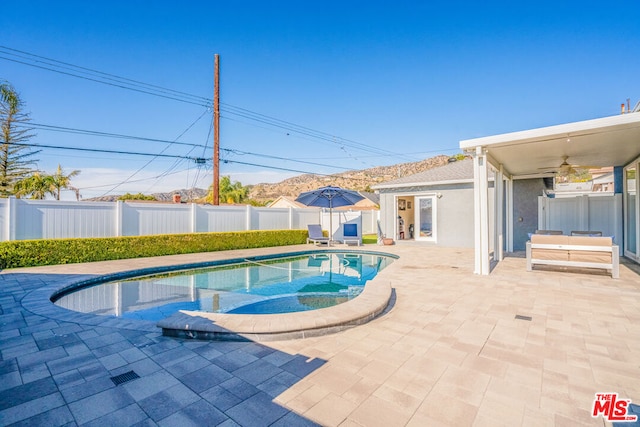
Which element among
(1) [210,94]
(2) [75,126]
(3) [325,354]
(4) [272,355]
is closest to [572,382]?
(3) [325,354]

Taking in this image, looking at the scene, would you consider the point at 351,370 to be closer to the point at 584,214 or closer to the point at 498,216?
the point at 498,216

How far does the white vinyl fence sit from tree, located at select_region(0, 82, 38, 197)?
17434 mm

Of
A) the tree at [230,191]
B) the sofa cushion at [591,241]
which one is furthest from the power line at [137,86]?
the tree at [230,191]

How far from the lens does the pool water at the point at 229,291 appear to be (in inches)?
227

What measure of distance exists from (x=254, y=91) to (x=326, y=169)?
389 inches

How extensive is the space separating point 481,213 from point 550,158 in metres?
3.64

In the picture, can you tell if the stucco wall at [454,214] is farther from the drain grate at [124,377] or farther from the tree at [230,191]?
the tree at [230,191]

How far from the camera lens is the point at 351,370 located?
2.92 metres

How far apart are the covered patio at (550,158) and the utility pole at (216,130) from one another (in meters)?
11.0

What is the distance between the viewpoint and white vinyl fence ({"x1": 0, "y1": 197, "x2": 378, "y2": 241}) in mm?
8570

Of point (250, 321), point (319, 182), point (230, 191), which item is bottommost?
point (250, 321)

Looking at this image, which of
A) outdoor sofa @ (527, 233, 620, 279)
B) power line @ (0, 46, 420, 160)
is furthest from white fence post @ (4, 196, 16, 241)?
outdoor sofa @ (527, 233, 620, 279)

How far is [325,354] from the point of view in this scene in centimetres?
327

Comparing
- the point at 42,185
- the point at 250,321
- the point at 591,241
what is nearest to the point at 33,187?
the point at 42,185
